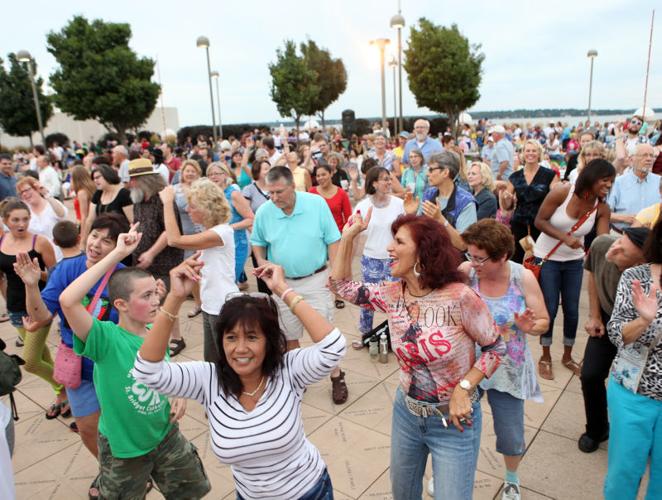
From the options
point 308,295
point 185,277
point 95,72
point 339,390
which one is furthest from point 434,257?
point 95,72

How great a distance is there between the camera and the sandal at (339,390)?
13.8 feet

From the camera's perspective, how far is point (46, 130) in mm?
42906

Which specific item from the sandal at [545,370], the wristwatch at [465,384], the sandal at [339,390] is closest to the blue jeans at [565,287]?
the sandal at [545,370]

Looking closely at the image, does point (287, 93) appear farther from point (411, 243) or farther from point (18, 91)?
point (411, 243)

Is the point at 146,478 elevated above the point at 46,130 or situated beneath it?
situated beneath

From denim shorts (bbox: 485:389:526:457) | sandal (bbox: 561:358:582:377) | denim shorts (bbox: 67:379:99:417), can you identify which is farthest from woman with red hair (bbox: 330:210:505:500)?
sandal (bbox: 561:358:582:377)

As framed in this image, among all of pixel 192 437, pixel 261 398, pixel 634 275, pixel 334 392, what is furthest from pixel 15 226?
pixel 634 275

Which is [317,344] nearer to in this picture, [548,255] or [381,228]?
A: [381,228]

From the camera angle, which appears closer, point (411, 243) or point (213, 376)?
point (213, 376)

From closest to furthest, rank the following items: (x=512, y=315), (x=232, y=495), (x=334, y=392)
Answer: (x=512, y=315) < (x=232, y=495) < (x=334, y=392)

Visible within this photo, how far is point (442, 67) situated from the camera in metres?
29.0

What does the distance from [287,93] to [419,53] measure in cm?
927

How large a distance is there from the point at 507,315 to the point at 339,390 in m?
1.98

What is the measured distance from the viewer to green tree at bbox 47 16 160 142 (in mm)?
30328
